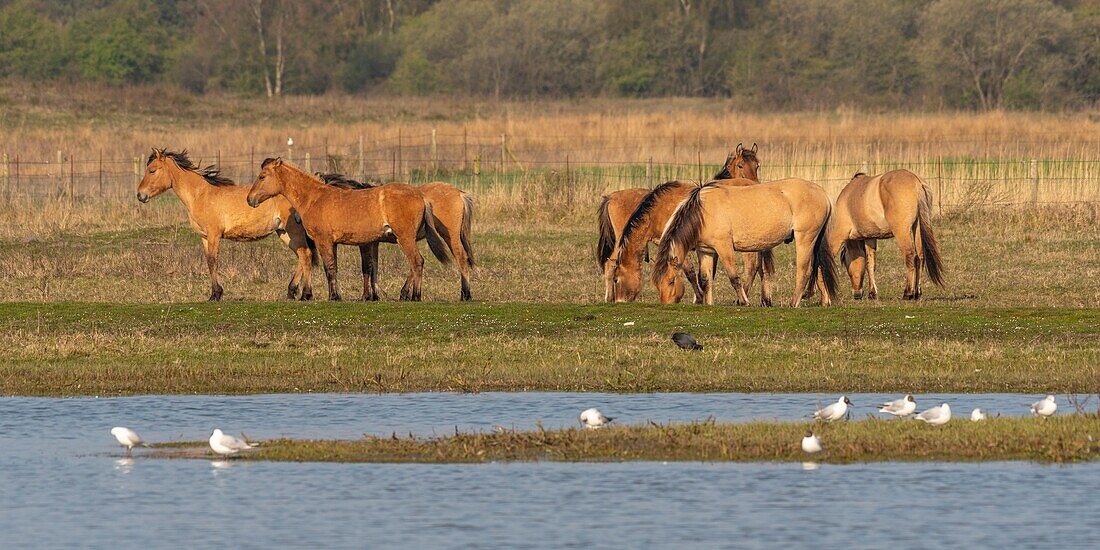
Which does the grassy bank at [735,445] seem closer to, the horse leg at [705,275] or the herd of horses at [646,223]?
the herd of horses at [646,223]

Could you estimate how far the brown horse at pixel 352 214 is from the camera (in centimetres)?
1989

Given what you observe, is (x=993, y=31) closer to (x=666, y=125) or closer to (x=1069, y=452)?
(x=666, y=125)

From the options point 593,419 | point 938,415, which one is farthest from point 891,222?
point 593,419

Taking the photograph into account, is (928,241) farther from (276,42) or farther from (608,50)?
(276,42)

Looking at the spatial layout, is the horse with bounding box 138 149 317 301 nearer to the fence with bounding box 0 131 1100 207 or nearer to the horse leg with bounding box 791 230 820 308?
the horse leg with bounding box 791 230 820 308

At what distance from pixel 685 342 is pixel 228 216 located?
23.6ft

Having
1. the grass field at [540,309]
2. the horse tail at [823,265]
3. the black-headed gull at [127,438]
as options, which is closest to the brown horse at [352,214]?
the grass field at [540,309]

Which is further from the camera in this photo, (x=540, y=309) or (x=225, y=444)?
(x=540, y=309)

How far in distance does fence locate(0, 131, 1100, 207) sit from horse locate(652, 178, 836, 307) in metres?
12.4

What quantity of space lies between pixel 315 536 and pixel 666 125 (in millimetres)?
39640

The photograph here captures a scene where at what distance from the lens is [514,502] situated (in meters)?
10.5

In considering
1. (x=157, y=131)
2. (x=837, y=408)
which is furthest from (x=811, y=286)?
(x=157, y=131)

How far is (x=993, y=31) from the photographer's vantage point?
7012 cm

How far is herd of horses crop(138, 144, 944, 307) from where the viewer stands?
61.4 ft
